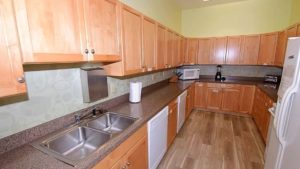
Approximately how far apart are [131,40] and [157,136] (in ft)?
4.05

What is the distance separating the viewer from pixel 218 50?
3896 millimetres

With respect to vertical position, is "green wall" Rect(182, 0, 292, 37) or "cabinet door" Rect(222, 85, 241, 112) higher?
"green wall" Rect(182, 0, 292, 37)

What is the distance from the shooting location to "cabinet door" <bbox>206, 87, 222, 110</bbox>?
3.88 meters

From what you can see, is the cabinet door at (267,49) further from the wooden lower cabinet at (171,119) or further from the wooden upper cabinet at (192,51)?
the wooden lower cabinet at (171,119)

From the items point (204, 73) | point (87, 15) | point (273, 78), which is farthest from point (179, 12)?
point (87, 15)

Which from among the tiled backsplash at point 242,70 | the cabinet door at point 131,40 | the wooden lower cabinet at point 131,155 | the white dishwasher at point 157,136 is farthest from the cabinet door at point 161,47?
the tiled backsplash at point 242,70

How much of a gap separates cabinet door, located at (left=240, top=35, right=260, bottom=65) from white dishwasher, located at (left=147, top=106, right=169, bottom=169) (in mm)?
2888

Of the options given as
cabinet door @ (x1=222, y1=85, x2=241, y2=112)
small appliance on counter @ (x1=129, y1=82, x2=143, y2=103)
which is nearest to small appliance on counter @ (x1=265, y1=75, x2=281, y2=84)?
cabinet door @ (x1=222, y1=85, x2=241, y2=112)

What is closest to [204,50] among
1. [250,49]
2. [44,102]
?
[250,49]

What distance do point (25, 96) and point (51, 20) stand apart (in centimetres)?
60

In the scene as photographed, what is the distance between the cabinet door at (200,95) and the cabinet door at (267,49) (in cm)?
147

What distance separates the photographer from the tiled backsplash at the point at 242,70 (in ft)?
12.2

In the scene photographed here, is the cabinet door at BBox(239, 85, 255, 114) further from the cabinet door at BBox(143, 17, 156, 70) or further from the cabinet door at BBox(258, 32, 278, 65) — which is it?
the cabinet door at BBox(143, 17, 156, 70)

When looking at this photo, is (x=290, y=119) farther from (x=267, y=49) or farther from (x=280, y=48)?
(x=267, y=49)
